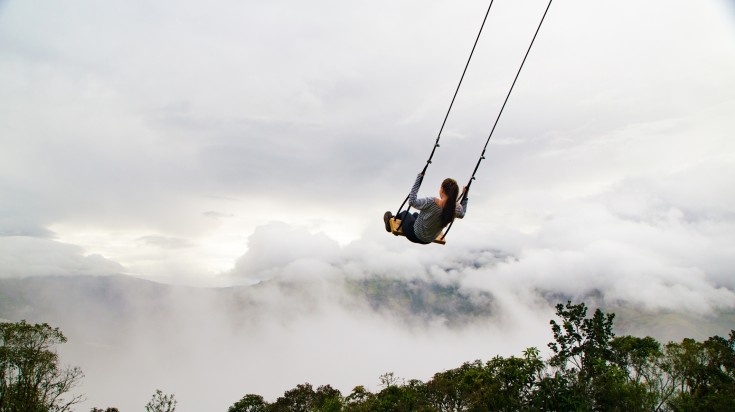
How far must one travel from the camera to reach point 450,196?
818cm

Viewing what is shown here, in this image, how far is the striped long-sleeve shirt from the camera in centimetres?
867

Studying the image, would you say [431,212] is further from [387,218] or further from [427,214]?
[387,218]

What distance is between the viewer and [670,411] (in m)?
26.3

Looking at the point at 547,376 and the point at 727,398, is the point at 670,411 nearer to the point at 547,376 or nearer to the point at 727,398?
the point at 727,398

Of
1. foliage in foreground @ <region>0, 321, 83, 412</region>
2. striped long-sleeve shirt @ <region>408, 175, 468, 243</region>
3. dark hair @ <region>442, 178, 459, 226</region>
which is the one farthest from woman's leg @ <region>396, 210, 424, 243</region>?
foliage in foreground @ <region>0, 321, 83, 412</region>

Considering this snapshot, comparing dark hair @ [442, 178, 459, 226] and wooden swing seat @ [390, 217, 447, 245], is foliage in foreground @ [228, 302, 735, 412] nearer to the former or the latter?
wooden swing seat @ [390, 217, 447, 245]

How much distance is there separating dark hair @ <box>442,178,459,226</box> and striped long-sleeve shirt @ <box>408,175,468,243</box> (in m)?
0.19

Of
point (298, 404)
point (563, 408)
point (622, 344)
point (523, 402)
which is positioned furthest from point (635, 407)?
point (298, 404)

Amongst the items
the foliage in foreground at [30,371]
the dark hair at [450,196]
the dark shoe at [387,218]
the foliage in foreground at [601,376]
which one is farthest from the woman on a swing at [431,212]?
the foliage in foreground at [30,371]

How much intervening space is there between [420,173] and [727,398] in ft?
83.7

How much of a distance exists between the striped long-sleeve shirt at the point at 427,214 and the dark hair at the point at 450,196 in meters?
0.19

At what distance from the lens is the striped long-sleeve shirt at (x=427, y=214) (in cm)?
867

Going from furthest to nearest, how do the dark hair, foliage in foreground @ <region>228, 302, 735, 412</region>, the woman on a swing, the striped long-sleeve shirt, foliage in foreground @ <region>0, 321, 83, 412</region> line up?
foliage in foreground @ <region>0, 321, 83, 412</region> → foliage in foreground @ <region>228, 302, 735, 412</region> → the striped long-sleeve shirt → the woman on a swing → the dark hair

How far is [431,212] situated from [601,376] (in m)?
23.1
